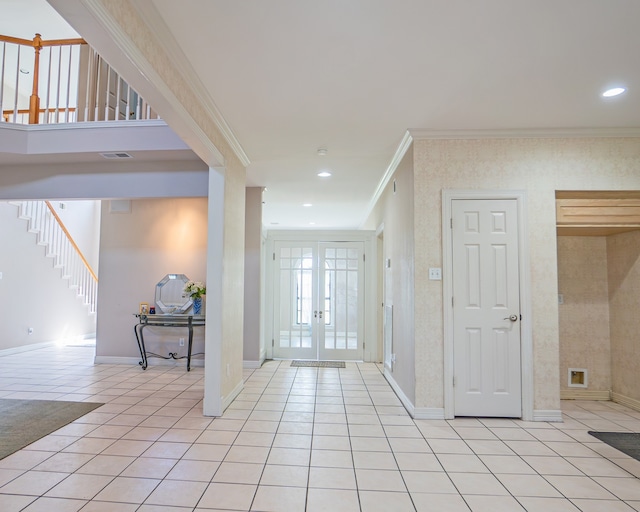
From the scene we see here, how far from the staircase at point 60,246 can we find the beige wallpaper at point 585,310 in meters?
8.40

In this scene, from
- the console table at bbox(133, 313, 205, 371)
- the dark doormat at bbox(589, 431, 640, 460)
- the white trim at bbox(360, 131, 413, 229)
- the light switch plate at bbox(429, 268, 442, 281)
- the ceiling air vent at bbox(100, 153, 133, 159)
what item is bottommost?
the dark doormat at bbox(589, 431, 640, 460)

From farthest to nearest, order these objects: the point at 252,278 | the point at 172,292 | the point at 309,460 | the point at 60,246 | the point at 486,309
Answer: the point at 60,246
the point at 172,292
the point at 252,278
the point at 486,309
the point at 309,460

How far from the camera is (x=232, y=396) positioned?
3939mm

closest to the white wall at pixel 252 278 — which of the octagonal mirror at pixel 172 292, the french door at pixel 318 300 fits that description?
the french door at pixel 318 300

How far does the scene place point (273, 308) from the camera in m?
6.46

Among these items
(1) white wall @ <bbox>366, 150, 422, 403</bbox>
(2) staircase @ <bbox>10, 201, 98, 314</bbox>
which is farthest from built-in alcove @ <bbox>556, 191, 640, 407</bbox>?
(2) staircase @ <bbox>10, 201, 98, 314</bbox>

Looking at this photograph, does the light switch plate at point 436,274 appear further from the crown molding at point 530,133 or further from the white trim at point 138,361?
the white trim at point 138,361

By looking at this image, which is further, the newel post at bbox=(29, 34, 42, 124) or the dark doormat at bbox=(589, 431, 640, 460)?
the newel post at bbox=(29, 34, 42, 124)

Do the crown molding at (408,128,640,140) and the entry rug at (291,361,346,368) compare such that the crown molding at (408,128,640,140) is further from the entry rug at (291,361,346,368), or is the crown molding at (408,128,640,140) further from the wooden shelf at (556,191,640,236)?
the entry rug at (291,361,346,368)

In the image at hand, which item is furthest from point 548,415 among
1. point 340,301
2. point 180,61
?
point 180,61

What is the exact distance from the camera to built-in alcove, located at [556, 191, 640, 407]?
3.84 meters

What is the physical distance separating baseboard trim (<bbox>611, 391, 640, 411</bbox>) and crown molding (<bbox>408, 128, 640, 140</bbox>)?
2.63 meters

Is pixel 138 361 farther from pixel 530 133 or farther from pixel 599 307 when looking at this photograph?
pixel 599 307

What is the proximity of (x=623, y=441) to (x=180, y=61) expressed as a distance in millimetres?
4390
